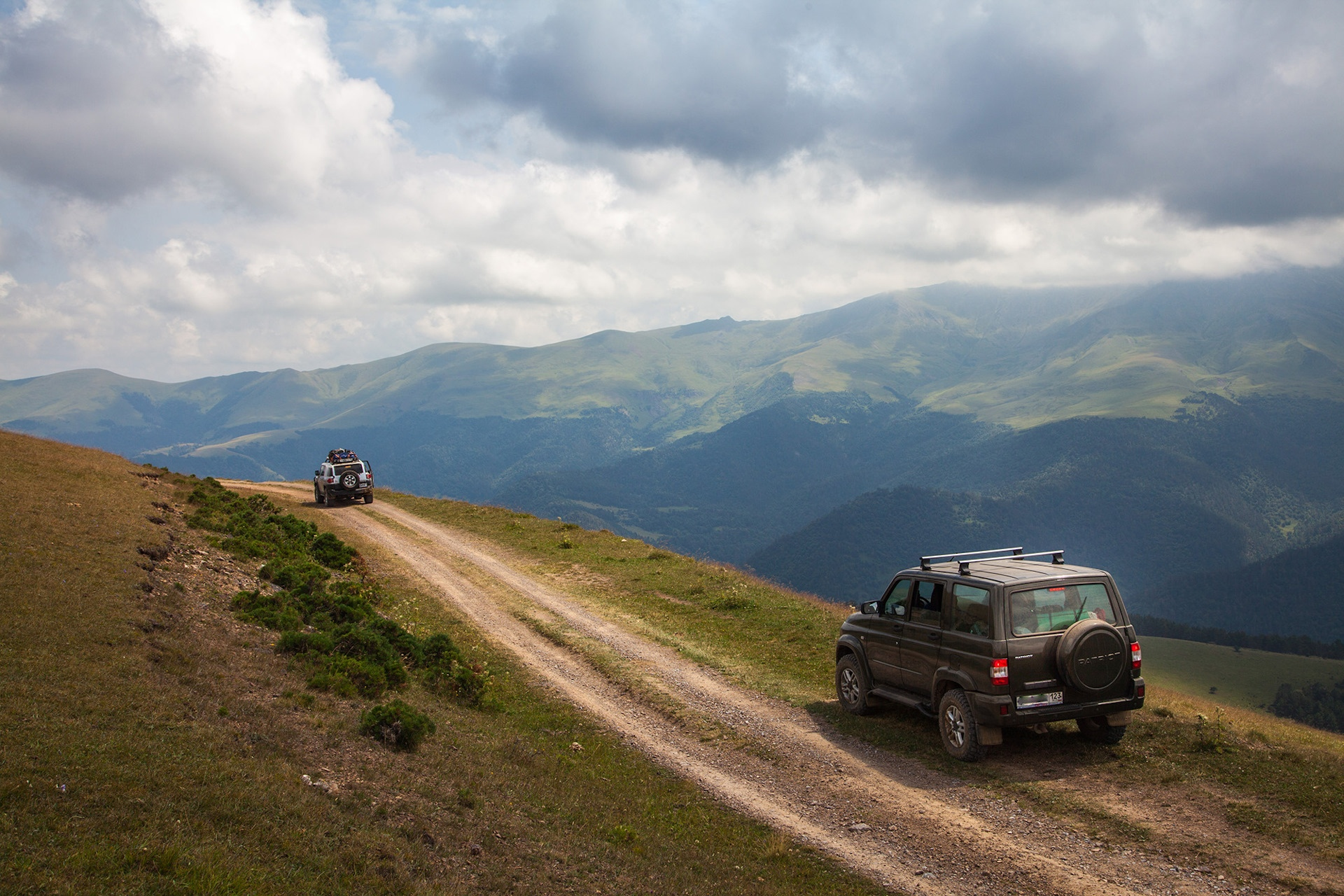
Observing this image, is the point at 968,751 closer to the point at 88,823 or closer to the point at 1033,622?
the point at 1033,622

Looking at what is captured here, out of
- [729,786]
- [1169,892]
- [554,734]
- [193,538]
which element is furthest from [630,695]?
[193,538]

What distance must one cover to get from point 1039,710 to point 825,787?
3.33 metres

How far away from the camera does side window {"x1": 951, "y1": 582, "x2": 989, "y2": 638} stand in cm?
1177

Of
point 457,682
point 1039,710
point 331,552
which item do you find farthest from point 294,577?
point 1039,710

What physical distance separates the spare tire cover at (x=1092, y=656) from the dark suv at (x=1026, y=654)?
0.4 inches

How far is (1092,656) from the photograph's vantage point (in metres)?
11.4

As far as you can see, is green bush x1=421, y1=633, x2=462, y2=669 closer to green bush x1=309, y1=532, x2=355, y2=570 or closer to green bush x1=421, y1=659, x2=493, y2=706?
green bush x1=421, y1=659, x2=493, y2=706

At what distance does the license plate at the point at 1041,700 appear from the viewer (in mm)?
11312

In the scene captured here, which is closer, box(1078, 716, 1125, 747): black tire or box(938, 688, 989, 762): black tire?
box(938, 688, 989, 762): black tire

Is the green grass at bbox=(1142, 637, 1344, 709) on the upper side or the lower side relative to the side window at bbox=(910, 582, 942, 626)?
lower

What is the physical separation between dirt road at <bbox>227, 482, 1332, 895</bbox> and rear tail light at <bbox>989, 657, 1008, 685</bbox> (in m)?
1.55

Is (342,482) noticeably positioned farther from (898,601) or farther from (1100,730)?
(1100,730)

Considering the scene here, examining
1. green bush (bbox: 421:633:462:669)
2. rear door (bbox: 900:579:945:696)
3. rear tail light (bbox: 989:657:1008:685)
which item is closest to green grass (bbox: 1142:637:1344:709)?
rear door (bbox: 900:579:945:696)

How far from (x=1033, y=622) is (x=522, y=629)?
1365 cm
